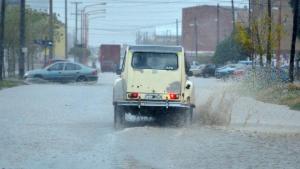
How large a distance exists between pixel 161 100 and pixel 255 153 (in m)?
5.88

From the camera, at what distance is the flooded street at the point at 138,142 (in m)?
15.3

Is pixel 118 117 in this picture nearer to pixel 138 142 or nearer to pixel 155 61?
pixel 155 61

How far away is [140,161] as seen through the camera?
15.4 metres

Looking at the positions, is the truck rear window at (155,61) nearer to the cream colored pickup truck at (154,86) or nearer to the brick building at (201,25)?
the cream colored pickup truck at (154,86)

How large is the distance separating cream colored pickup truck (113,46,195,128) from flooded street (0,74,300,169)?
0.53 metres

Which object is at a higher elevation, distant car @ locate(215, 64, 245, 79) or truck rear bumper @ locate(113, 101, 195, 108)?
truck rear bumper @ locate(113, 101, 195, 108)

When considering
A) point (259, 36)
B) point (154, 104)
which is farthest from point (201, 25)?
point (154, 104)

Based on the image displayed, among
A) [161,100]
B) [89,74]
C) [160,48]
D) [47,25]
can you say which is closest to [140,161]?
[161,100]

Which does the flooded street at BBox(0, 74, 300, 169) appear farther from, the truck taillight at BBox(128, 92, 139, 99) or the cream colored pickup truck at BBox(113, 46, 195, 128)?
the truck taillight at BBox(128, 92, 139, 99)

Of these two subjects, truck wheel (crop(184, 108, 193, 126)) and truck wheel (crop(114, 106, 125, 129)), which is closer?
truck wheel (crop(114, 106, 125, 129))

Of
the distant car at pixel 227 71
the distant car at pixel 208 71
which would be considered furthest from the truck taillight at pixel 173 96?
the distant car at pixel 208 71

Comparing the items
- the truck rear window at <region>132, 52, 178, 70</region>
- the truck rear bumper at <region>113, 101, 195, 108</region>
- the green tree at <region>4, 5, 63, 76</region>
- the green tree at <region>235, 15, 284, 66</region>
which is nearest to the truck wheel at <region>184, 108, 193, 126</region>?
the truck rear bumper at <region>113, 101, 195, 108</region>

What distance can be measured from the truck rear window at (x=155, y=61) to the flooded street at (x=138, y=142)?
1.68m

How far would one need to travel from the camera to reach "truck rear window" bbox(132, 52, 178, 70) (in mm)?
23234
